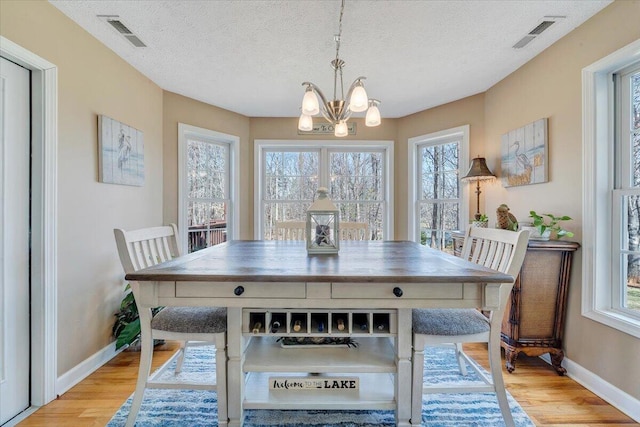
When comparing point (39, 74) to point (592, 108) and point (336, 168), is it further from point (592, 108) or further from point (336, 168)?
point (592, 108)

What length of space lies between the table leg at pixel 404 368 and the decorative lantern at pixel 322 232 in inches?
22.1

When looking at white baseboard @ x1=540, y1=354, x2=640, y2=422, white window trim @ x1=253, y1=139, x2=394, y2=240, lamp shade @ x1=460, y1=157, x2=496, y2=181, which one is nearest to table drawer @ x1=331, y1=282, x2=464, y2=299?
white baseboard @ x1=540, y1=354, x2=640, y2=422

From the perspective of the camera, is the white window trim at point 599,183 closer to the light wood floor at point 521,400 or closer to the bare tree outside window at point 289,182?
the light wood floor at point 521,400

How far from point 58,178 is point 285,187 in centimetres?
245

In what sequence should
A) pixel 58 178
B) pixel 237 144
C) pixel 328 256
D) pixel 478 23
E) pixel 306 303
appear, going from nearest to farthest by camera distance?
pixel 306 303
pixel 328 256
pixel 58 178
pixel 478 23
pixel 237 144

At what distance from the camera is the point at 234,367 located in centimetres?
140

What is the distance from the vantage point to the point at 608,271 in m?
1.92

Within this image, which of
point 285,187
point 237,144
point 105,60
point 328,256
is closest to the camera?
point 328,256

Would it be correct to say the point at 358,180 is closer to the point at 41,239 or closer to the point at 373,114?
the point at 373,114

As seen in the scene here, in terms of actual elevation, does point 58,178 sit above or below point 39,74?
below

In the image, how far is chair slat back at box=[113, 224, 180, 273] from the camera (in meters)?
1.50

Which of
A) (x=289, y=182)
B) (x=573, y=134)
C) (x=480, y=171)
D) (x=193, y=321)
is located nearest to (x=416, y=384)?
(x=193, y=321)

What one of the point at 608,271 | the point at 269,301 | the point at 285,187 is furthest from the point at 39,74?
the point at 608,271

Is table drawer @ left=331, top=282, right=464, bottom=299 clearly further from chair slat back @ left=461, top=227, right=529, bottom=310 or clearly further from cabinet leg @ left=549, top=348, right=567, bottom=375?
cabinet leg @ left=549, top=348, right=567, bottom=375
